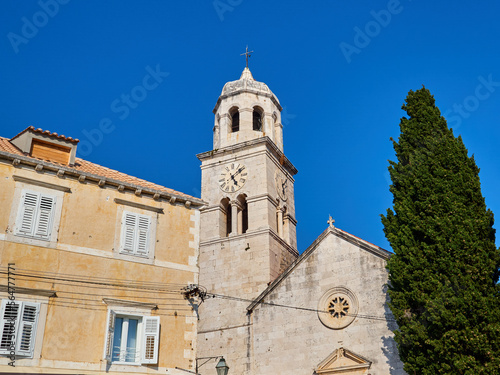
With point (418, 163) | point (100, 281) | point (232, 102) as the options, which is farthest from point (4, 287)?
point (232, 102)

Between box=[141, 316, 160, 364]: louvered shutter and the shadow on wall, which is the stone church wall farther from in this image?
box=[141, 316, 160, 364]: louvered shutter

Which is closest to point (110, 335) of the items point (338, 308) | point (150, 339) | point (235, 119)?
point (150, 339)

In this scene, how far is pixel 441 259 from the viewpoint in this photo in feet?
58.3

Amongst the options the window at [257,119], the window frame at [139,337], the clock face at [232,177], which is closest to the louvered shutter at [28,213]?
the window frame at [139,337]

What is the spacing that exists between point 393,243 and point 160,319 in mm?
8295

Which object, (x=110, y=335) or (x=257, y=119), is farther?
(x=257, y=119)

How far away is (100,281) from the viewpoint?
54.7 ft

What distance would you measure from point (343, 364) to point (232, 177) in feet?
43.9

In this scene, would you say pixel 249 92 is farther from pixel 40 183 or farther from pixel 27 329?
pixel 27 329

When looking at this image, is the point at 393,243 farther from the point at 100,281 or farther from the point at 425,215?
the point at 100,281

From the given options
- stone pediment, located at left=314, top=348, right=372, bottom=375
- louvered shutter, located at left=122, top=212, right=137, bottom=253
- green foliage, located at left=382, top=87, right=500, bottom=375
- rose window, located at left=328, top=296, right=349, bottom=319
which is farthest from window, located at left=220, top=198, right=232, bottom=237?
louvered shutter, located at left=122, top=212, right=137, bottom=253

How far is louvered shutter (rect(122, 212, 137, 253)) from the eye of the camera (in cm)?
1758

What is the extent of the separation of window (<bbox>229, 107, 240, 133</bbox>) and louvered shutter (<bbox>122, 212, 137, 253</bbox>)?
17943mm

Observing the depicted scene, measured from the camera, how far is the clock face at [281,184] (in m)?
33.8
